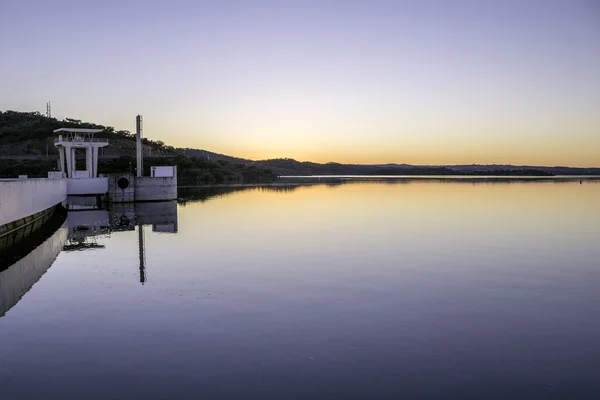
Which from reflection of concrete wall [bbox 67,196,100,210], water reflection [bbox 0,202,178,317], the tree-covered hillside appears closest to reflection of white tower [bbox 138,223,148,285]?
water reflection [bbox 0,202,178,317]

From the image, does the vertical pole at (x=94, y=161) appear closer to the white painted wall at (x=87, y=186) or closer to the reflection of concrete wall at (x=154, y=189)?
the white painted wall at (x=87, y=186)

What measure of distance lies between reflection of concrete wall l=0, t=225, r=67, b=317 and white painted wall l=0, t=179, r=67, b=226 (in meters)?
2.64

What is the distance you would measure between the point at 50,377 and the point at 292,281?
29.6 feet

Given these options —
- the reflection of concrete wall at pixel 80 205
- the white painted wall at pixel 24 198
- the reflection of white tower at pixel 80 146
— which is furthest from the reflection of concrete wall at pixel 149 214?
the reflection of white tower at pixel 80 146

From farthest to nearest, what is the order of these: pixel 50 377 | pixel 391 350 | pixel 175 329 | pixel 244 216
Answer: pixel 244 216 → pixel 175 329 → pixel 391 350 → pixel 50 377

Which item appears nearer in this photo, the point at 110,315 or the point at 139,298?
the point at 110,315

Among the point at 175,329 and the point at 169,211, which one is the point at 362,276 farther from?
the point at 169,211

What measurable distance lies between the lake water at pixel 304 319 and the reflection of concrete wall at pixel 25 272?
4.2 inches

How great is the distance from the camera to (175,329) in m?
12.0

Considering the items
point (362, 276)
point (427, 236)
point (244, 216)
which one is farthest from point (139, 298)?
point (244, 216)

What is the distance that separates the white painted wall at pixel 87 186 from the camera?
58.5 meters

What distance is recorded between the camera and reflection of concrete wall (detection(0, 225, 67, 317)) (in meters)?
15.2

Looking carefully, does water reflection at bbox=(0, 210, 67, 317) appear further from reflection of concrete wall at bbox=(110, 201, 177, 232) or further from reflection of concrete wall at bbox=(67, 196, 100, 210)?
reflection of concrete wall at bbox=(67, 196, 100, 210)

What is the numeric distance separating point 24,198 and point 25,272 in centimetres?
1426
